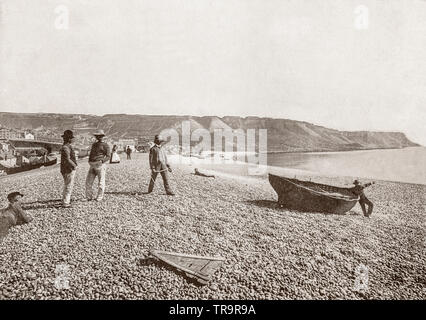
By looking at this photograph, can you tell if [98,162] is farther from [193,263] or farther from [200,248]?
[193,263]

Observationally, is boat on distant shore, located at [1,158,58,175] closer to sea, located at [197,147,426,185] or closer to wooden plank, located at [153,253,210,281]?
sea, located at [197,147,426,185]

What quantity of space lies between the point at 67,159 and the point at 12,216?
2108 mm

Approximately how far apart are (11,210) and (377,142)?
42.6 metres

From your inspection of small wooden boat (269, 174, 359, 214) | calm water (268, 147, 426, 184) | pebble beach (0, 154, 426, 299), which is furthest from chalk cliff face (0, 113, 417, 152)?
small wooden boat (269, 174, 359, 214)

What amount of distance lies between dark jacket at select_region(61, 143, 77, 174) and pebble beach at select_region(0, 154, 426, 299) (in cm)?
123

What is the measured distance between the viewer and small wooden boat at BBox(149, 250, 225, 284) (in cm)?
555

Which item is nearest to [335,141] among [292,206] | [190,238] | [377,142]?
[377,142]

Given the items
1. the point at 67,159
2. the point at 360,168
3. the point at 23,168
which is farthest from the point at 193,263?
the point at 360,168

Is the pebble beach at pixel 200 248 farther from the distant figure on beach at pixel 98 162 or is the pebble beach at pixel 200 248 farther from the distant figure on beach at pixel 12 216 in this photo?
the distant figure on beach at pixel 98 162

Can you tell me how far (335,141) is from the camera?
63.3 meters

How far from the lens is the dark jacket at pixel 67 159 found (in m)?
8.07

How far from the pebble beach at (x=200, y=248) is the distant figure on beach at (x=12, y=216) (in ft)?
0.91

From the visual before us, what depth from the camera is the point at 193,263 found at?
5988 mm
